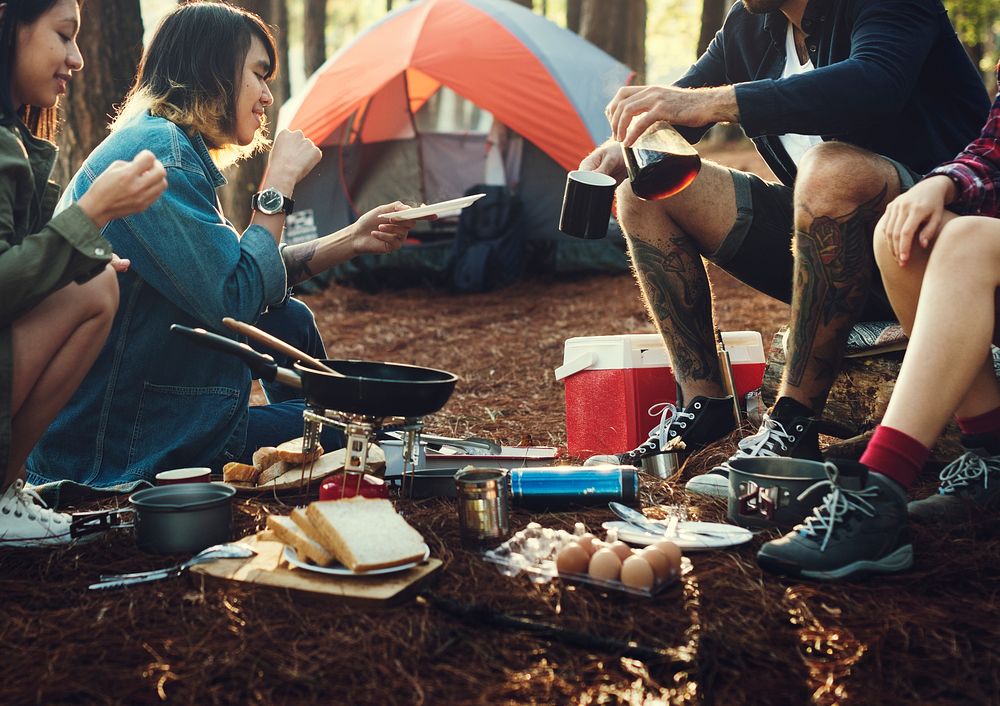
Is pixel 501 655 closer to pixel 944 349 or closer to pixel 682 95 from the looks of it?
pixel 944 349

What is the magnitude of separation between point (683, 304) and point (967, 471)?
3.23ft

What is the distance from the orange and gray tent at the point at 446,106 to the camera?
279 inches

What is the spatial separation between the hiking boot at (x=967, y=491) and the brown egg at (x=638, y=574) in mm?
792

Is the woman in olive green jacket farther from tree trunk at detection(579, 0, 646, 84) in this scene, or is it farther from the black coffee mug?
tree trunk at detection(579, 0, 646, 84)

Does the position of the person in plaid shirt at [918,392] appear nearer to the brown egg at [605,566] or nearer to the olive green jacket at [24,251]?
the brown egg at [605,566]

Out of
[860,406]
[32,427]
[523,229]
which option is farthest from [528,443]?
[523,229]

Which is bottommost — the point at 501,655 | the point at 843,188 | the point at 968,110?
the point at 501,655

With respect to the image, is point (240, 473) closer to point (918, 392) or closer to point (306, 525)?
point (306, 525)

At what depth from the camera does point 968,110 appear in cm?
266

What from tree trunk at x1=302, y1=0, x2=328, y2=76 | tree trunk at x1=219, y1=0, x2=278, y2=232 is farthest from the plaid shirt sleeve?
tree trunk at x1=302, y1=0, x2=328, y2=76

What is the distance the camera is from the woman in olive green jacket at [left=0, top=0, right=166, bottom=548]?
6.71ft

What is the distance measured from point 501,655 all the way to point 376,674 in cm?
23

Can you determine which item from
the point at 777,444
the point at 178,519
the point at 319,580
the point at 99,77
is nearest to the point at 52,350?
the point at 178,519

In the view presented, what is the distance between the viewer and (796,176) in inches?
109
